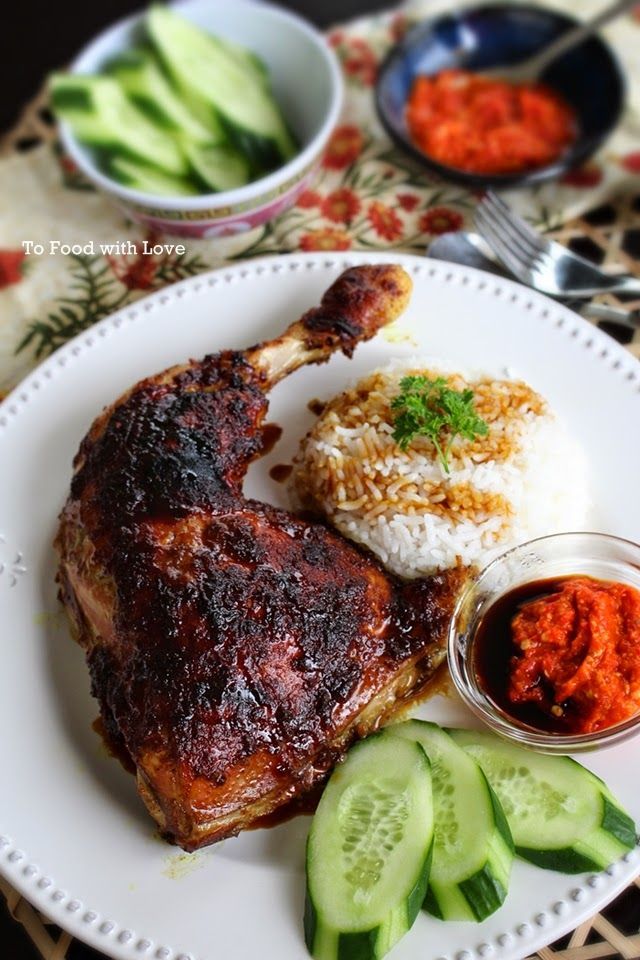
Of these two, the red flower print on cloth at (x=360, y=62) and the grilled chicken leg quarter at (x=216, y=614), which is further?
the red flower print on cloth at (x=360, y=62)

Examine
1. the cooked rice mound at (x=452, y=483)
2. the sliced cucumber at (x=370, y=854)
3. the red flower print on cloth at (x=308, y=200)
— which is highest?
the red flower print on cloth at (x=308, y=200)

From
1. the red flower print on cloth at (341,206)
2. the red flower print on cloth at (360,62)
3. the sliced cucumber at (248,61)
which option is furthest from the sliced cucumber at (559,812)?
the red flower print on cloth at (360,62)

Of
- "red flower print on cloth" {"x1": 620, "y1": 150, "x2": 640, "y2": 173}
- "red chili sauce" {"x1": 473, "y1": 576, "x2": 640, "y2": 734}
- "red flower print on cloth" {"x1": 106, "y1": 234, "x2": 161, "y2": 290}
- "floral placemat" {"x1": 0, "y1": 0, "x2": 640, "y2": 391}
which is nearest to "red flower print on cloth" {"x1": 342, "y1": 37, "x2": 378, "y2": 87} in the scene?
"floral placemat" {"x1": 0, "y1": 0, "x2": 640, "y2": 391}

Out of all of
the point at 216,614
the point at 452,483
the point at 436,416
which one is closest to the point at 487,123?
the point at 436,416

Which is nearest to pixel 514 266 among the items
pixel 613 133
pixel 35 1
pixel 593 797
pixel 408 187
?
pixel 408 187

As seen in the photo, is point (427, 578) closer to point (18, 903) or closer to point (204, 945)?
point (204, 945)

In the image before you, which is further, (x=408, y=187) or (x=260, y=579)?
(x=408, y=187)

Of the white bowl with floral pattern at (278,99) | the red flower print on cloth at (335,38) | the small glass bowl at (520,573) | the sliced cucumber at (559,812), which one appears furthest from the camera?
the red flower print on cloth at (335,38)

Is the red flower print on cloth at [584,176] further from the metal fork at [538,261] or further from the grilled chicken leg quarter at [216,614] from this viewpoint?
the grilled chicken leg quarter at [216,614]

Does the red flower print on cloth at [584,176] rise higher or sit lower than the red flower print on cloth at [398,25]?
lower
